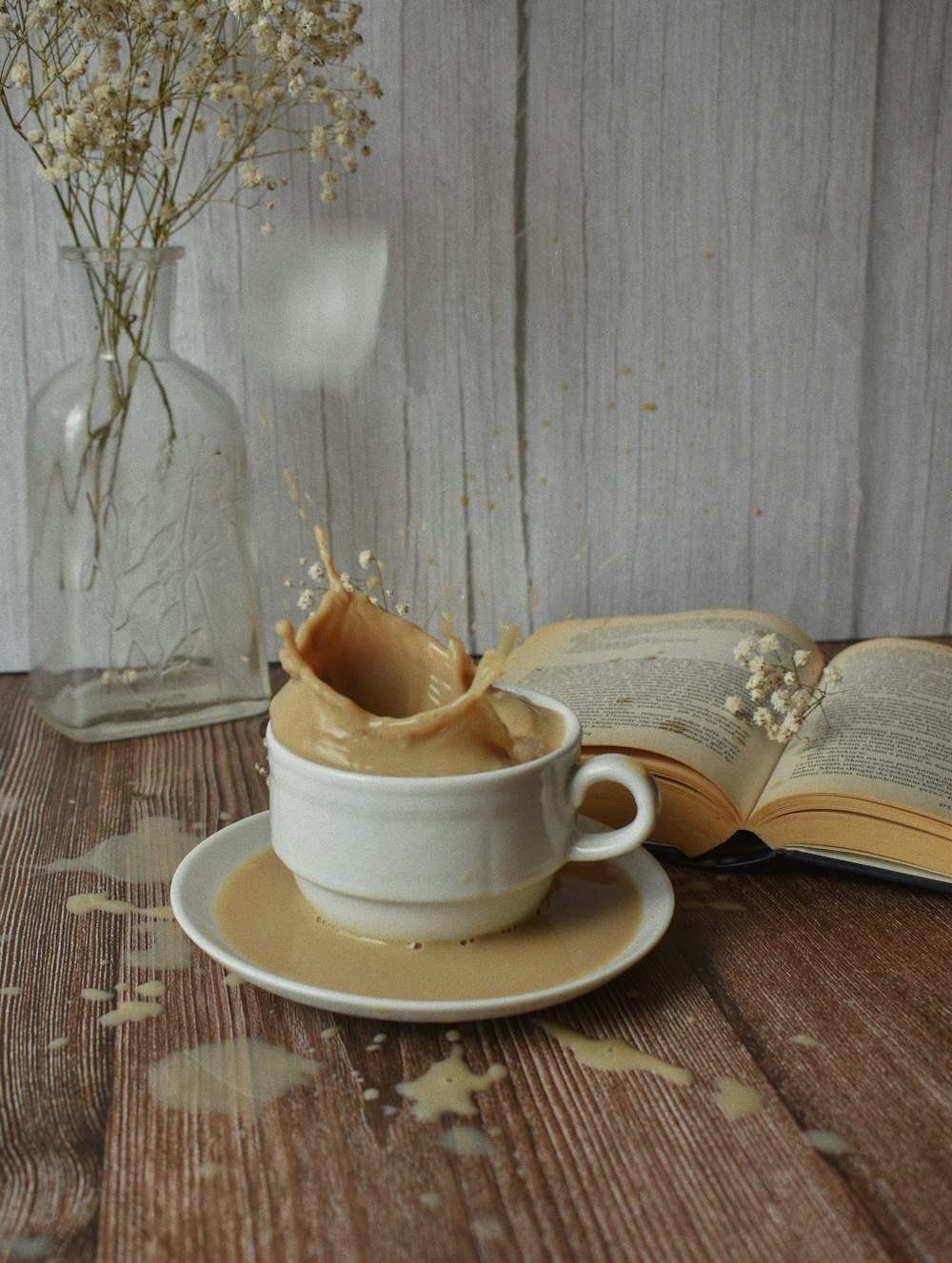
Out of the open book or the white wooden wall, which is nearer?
the open book

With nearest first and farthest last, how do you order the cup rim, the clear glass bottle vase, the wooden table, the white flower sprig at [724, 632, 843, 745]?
the wooden table
the cup rim
the white flower sprig at [724, 632, 843, 745]
the clear glass bottle vase

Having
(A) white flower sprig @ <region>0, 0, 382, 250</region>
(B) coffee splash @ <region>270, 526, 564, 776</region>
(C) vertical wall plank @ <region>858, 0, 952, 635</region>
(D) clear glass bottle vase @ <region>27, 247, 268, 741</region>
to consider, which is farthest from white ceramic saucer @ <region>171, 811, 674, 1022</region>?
(C) vertical wall plank @ <region>858, 0, 952, 635</region>

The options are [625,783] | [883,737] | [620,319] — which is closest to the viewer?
[625,783]


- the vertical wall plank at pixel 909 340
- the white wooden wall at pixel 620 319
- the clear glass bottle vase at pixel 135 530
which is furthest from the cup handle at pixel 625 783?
the vertical wall plank at pixel 909 340

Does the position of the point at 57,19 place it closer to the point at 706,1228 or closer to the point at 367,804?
the point at 367,804

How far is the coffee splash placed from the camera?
616 millimetres

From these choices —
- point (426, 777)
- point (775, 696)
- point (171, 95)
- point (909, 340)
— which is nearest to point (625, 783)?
point (426, 777)

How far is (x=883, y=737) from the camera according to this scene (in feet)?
2.78

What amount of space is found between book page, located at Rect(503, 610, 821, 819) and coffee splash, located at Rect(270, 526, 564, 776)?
0.19 meters

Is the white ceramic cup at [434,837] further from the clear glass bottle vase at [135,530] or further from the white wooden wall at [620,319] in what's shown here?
the white wooden wall at [620,319]

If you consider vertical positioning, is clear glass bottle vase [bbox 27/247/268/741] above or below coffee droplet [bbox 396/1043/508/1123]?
above

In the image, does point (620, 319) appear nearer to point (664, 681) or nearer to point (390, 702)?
point (664, 681)

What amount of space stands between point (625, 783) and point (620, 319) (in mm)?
708

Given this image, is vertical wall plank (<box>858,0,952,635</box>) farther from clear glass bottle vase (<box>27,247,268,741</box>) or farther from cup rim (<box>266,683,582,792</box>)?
cup rim (<box>266,683,582,792</box>)
